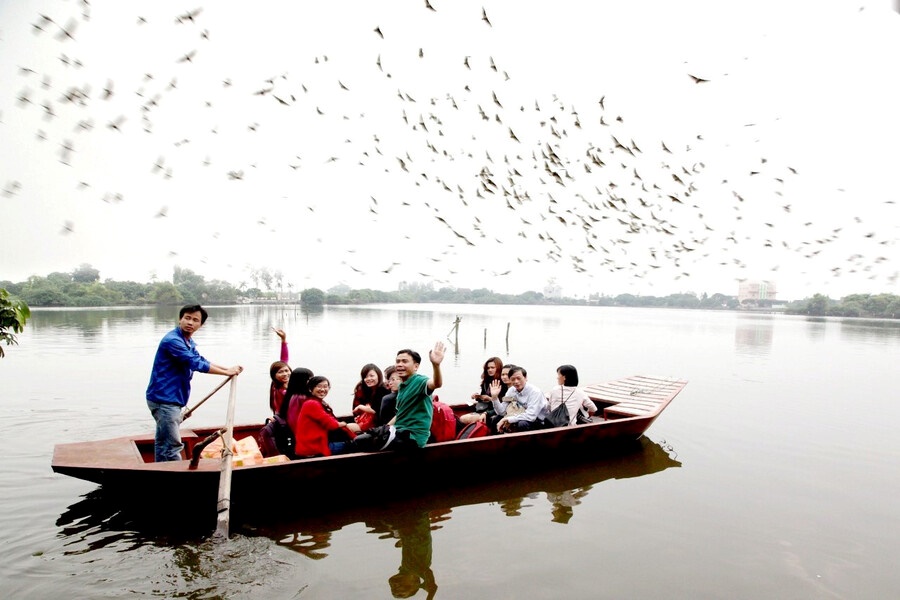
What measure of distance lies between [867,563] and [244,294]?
8692 centimetres

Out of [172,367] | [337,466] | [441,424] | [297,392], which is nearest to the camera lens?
[172,367]

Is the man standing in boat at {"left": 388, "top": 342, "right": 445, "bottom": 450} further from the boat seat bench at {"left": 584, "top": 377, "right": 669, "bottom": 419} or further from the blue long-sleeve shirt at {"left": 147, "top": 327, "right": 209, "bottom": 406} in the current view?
the boat seat bench at {"left": 584, "top": 377, "right": 669, "bottom": 419}

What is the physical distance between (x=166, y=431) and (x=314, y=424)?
1365 millimetres

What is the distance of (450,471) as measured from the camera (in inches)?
239

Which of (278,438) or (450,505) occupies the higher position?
(278,438)

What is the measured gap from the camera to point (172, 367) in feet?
16.3

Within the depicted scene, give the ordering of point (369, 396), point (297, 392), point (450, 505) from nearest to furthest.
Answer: point (297, 392) < point (450, 505) < point (369, 396)

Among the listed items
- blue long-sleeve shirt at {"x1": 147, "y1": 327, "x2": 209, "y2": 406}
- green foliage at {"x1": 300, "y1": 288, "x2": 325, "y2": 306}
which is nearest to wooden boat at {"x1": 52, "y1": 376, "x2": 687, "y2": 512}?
blue long-sleeve shirt at {"x1": 147, "y1": 327, "x2": 209, "y2": 406}

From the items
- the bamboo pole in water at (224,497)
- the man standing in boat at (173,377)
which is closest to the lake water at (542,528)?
the bamboo pole in water at (224,497)

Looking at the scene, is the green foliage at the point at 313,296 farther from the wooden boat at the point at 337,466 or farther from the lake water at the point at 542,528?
the wooden boat at the point at 337,466

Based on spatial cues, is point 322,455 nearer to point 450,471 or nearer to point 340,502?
point 340,502

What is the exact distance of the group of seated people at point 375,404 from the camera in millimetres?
5207

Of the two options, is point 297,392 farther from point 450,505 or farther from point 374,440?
point 450,505

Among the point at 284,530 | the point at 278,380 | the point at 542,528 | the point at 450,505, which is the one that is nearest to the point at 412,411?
the point at 450,505
